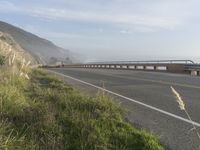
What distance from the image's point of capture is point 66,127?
8336 millimetres

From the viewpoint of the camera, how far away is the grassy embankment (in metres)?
7.25

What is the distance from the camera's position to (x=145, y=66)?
4159 centimetres

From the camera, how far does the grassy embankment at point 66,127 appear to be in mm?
7246

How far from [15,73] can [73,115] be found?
6.99 m

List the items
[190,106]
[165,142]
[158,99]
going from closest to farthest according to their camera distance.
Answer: [165,142] → [190,106] → [158,99]

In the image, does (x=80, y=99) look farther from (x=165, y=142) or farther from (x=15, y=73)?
(x=15, y=73)

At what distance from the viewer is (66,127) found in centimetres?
834

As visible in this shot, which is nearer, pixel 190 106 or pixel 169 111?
pixel 169 111

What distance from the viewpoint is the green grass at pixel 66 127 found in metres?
7.25

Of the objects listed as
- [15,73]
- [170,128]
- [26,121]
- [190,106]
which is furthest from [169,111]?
[15,73]

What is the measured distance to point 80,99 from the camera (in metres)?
11.2

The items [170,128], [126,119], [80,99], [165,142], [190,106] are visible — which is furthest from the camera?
[190,106]

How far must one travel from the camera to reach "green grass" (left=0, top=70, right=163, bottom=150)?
Answer: 725cm

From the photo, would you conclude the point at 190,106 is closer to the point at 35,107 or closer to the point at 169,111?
the point at 169,111
